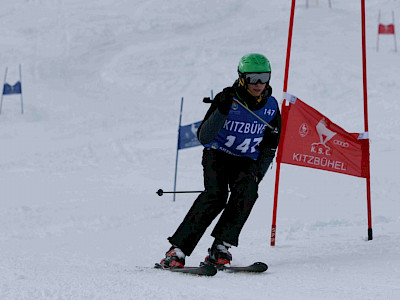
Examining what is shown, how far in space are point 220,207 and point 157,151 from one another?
984cm

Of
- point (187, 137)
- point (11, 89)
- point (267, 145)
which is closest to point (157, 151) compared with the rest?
point (187, 137)

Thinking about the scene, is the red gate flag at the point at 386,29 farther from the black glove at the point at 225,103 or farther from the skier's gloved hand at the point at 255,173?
the black glove at the point at 225,103

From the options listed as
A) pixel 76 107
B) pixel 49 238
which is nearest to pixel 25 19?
pixel 76 107

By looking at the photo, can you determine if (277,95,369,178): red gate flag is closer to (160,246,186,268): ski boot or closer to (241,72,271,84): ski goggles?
(241,72,271,84): ski goggles

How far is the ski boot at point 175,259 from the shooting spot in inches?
160

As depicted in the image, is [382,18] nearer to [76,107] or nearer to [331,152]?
[76,107]

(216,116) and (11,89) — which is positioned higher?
(216,116)

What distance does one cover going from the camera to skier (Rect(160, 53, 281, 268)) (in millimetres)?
4055

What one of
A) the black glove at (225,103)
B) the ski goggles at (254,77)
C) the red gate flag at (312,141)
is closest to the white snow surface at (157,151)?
the red gate flag at (312,141)

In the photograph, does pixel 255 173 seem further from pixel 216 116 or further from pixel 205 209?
pixel 216 116

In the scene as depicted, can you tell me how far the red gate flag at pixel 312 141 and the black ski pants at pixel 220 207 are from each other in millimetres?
1172

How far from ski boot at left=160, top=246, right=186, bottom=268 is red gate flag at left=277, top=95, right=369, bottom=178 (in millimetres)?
1531

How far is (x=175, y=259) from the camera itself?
4.09 m

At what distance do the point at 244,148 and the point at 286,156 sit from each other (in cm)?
114
